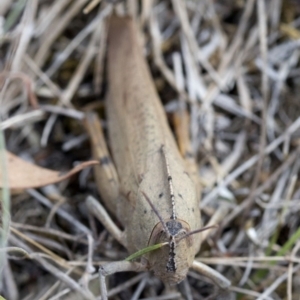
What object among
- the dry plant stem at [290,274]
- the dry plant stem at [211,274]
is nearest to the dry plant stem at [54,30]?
the dry plant stem at [211,274]

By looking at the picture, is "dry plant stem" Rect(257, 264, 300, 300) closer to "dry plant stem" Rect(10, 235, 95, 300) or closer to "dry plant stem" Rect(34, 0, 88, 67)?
"dry plant stem" Rect(10, 235, 95, 300)

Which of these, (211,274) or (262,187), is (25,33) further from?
(211,274)

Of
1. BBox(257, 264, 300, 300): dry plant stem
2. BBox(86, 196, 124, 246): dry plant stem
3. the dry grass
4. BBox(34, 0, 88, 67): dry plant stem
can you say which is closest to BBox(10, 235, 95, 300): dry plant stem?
the dry grass

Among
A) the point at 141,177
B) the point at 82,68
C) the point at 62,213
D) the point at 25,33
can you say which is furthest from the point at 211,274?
the point at 25,33

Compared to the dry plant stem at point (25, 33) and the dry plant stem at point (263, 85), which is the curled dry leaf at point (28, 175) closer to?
the dry plant stem at point (25, 33)

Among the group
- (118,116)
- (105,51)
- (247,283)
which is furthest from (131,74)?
(247,283)

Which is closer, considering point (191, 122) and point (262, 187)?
point (262, 187)
